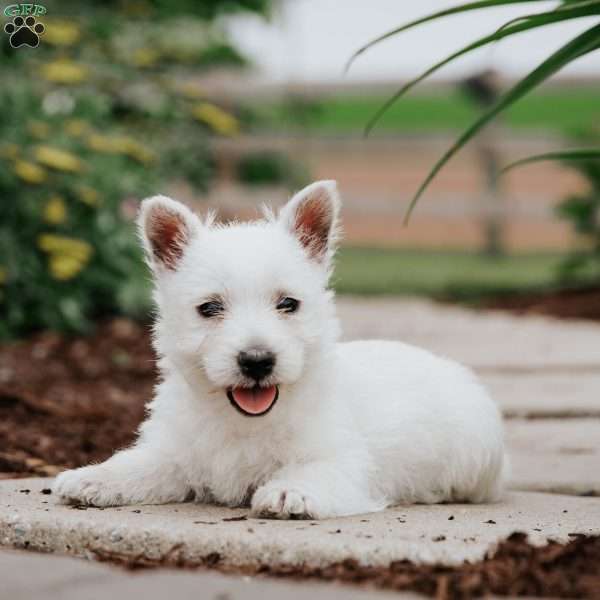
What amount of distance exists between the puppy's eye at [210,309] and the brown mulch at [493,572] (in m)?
0.73

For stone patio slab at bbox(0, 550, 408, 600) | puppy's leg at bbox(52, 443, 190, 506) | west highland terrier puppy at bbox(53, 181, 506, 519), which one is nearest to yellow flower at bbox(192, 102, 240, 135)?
west highland terrier puppy at bbox(53, 181, 506, 519)

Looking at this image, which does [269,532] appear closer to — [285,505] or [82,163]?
[285,505]

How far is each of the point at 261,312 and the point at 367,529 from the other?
659 millimetres

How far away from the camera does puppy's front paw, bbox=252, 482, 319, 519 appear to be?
9.26ft

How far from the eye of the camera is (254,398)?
2953 millimetres

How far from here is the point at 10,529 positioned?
2.83m

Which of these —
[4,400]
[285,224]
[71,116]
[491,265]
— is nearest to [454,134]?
[491,265]

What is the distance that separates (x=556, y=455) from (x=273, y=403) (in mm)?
1778

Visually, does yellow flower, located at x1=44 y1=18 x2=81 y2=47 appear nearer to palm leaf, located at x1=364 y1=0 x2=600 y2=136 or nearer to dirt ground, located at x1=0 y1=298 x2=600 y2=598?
dirt ground, located at x1=0 y1=298 x2=600 y2=598

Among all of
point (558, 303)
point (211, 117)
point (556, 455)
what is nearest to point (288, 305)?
point (556, 455)

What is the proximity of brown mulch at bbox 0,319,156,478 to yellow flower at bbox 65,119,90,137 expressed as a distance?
4.87 feet

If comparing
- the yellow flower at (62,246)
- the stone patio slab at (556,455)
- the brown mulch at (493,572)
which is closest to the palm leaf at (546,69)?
the brown mulch at (493,572)

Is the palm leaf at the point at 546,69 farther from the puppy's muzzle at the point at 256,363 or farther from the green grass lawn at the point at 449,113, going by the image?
the green grass lawn at the point at 449,113

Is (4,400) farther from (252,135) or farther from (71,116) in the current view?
(252,135)
